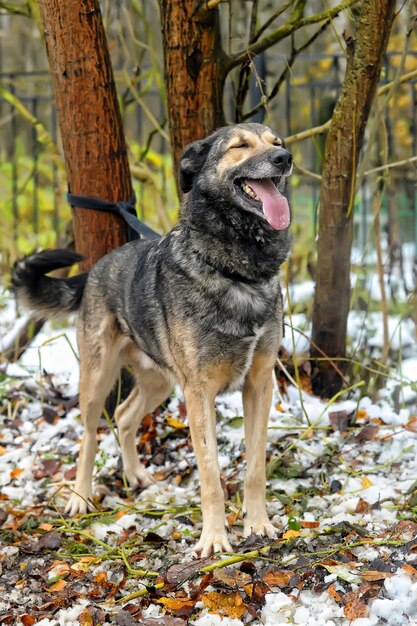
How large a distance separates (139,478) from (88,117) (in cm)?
213

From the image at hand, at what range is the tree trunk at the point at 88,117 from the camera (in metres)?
5.06

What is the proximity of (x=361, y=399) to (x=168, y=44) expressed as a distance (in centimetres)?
242

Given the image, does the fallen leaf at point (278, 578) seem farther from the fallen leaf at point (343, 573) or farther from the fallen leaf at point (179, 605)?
the fallen leaf at point (179, 605)

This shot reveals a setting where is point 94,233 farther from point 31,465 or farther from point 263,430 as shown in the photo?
point 263,430

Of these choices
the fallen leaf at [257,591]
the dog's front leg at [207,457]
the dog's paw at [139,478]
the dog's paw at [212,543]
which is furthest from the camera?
the dog's paw at [139,478]

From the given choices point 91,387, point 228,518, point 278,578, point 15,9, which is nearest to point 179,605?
point 278,578

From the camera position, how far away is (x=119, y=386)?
524 centimetres

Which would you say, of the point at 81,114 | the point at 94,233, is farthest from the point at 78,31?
the point at 94,233

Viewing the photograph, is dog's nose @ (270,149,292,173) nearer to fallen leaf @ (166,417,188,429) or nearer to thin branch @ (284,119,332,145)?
thin branch @ (284,119,332,145)

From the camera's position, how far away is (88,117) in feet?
17.0

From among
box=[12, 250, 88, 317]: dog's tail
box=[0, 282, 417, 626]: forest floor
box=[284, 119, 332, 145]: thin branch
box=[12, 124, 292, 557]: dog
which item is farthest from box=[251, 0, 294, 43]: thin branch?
box=[0, 282, 417, 626]: forest floor

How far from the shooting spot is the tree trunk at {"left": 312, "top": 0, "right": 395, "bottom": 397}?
454 centimetres

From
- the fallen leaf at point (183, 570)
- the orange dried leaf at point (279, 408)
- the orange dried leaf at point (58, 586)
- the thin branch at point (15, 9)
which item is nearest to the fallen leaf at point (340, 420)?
the orange dried leaf at point (279, 408)

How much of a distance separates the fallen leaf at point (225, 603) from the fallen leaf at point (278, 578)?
0.14 meters
